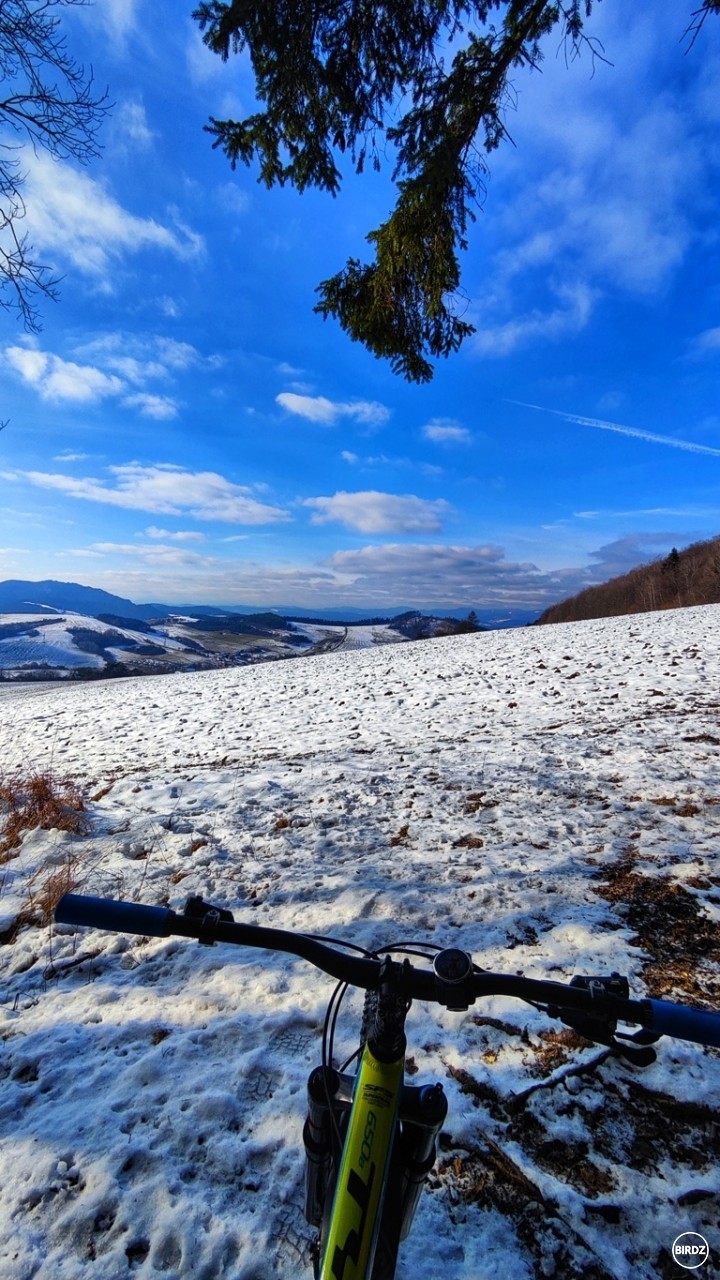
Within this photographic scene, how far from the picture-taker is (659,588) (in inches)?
2633

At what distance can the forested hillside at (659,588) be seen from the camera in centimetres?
5719

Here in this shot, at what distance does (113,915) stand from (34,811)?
5.63 metres

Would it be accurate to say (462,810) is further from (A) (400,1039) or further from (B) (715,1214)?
(A) (400,1039)

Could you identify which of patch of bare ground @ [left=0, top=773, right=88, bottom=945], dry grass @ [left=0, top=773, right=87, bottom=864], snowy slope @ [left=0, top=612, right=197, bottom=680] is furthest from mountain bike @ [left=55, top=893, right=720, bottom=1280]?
snowy slope @ [left=0, top=612, right=197, bottom=680]

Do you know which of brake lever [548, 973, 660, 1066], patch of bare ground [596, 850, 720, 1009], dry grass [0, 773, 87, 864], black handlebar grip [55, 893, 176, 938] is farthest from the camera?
dry grass [0, 773, 87, 864]

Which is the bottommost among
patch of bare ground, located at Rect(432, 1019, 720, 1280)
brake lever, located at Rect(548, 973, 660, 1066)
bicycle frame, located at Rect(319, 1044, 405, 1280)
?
patch of bare ground, located at Rect(432, 1019, 720, 1280)

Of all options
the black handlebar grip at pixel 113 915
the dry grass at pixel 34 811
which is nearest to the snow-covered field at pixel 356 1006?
the dry grass at pixel 34 811

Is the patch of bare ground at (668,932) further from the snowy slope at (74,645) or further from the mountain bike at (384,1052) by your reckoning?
the snowy slope at (74,645)

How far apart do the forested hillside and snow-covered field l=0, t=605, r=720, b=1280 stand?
49.9 m

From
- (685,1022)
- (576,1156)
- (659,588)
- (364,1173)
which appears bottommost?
(576,1156)

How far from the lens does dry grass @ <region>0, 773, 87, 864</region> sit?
5.77m

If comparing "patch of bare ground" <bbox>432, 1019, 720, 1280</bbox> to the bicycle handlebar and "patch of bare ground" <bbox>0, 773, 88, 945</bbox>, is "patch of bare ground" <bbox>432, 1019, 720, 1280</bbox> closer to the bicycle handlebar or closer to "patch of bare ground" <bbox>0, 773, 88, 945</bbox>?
the bicycle handlebar

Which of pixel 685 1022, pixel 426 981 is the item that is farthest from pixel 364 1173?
pixel 685 1022

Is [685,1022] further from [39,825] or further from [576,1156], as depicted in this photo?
[39,825]
